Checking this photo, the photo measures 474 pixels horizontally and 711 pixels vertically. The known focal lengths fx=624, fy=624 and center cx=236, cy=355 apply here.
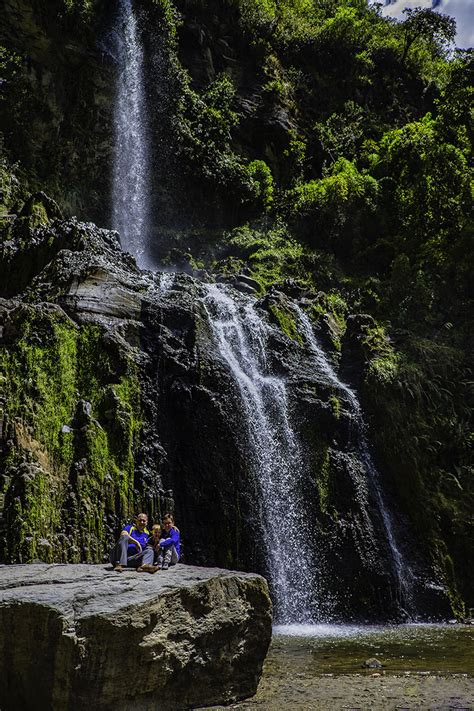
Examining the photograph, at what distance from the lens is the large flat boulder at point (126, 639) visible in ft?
19.2

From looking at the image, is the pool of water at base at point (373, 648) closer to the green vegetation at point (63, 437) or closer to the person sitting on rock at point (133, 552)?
the person sitting on rock at point (133, 552)

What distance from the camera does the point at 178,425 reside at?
1421 cm

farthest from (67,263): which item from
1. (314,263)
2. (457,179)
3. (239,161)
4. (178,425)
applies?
(457,179)

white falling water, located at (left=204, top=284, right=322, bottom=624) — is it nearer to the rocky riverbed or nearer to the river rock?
the rocky riverbed

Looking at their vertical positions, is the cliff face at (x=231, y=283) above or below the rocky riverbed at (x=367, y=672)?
above

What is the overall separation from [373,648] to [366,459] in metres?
6.40

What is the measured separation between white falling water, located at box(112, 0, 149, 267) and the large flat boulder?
2016cm

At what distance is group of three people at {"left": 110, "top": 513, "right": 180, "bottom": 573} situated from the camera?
8.01 meters

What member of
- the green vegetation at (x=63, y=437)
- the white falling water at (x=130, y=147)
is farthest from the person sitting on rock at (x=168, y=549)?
the white falling water at (x=130, y=147)

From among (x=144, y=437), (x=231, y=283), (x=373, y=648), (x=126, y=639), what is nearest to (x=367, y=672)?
(x=373, y=648)

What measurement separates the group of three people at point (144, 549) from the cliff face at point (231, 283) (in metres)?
2.67

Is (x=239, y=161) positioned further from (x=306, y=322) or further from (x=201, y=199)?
(x=306, y=322)

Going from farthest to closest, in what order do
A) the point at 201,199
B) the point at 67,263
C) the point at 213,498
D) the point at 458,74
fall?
the point at 201,199, the point at 458,74, the point at 67,263, the point at 213,498

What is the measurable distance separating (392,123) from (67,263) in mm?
26534
